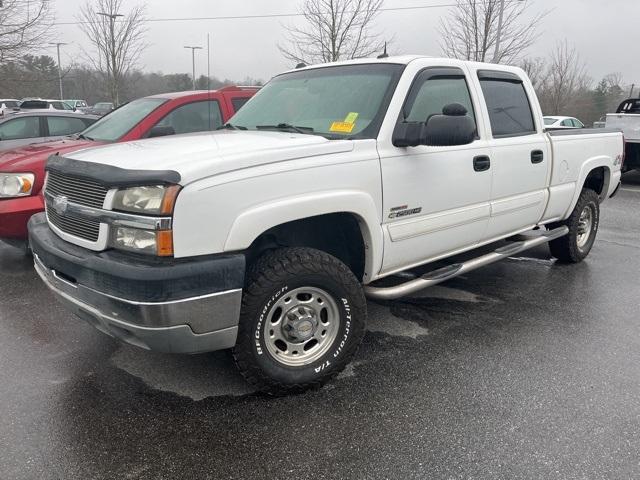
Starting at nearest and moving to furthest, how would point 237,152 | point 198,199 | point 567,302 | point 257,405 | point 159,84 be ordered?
point 198,199 < point 237,152 < point 257,405 < point 567,302 < point 159,84

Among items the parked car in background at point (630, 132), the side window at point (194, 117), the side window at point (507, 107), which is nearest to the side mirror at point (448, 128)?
the side window at point (507, 107)

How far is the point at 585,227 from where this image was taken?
5953 mm

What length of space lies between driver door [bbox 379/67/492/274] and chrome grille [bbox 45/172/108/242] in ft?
5.47

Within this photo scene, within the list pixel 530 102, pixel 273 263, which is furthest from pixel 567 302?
pixel 273 263

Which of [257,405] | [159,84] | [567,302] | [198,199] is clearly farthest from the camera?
[159,84]

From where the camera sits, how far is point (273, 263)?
113 inches

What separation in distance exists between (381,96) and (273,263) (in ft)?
4.73

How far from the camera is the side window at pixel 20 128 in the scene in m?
8.55

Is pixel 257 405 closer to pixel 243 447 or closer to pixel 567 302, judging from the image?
pixel 243 447

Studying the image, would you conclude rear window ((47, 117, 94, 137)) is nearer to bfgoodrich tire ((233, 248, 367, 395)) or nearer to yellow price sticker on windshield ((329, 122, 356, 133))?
yellow price sticker on windshield ((329, 122, 356, 133))

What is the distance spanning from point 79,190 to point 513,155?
3.27 metres

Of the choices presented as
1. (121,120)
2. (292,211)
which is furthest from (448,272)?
(121,120)

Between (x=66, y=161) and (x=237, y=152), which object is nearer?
(x=237, y=152)

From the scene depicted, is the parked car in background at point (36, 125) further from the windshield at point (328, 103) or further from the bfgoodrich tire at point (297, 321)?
the bfgoodrich tire at point (297, 321)
